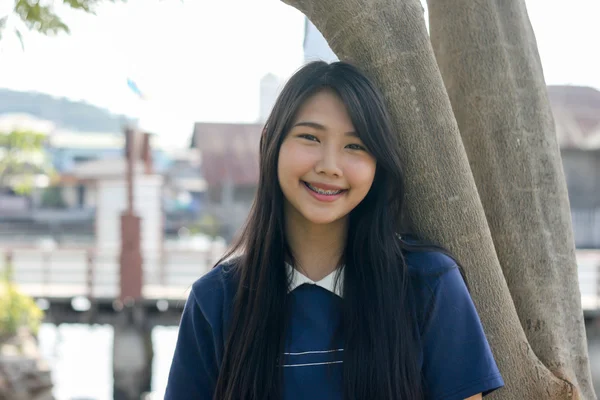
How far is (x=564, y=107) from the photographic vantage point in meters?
23.9

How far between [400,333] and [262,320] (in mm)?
308

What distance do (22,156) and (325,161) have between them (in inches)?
715

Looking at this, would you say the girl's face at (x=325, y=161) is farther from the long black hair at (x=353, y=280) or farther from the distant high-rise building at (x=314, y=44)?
the distant high-rise building at (x=314, y=44)

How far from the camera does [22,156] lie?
18.5 metres

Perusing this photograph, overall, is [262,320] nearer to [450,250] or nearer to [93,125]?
[450,250]

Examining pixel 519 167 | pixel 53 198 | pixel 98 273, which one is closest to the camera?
pixel 519 167

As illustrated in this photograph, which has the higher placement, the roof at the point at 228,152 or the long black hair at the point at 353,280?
the roof at the point at 228,152

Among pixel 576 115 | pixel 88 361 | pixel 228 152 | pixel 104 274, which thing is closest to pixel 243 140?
pixel 228 152

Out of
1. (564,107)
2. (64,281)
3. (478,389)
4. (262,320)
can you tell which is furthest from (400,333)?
(564,107)

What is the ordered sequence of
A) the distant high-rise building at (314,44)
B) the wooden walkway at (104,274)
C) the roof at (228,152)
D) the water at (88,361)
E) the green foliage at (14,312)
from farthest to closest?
1. the roof at (228,152)
2. the water at (88,361)
3. the wooden walkway at (104,274)
4. the green foliage at (14,312)
5. the distant high-rise building at (314,44)

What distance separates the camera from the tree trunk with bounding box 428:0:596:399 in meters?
2.00

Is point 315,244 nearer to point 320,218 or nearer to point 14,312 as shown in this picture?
point 320,218

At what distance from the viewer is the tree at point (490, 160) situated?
5.90 feet

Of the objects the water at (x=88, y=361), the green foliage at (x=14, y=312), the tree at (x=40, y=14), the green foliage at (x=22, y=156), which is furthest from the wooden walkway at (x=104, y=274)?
the tree at (x=40, y=14)
